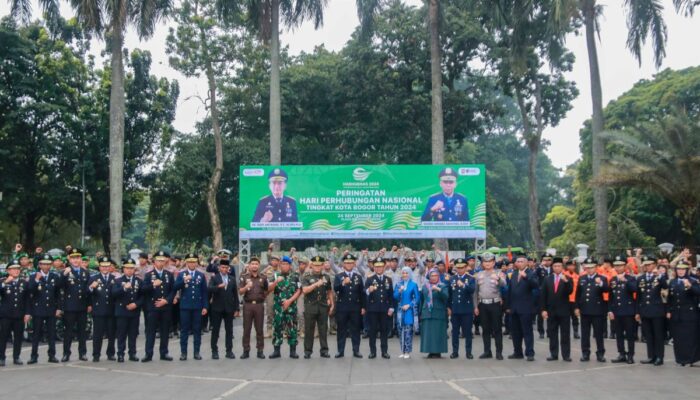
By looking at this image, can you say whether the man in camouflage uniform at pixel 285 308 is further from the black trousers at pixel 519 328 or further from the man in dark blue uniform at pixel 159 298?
the black trousers at pixel 519 328

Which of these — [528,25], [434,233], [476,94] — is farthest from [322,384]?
[476,94]

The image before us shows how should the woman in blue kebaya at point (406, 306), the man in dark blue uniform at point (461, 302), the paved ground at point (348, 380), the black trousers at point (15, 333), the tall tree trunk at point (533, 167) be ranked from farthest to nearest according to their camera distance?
the tall tree trunk at point (533, 167) → the man in dark blue uniform at point (461, 302) → the woman in blue kebaya at point (406, 306) → the black trousers at point (15, 333) → the paved ground at point (348, 380)

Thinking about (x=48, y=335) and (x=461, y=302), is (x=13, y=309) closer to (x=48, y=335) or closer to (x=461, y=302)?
(x=48, y=335)

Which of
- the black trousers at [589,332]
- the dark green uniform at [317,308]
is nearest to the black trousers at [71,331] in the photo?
the dark green uniform at [317,308]

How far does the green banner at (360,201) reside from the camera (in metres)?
26.8

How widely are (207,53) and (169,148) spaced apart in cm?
510

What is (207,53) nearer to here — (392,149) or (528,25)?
(392,149)

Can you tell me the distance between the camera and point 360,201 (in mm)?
27359

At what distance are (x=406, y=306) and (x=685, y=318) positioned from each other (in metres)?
4.81

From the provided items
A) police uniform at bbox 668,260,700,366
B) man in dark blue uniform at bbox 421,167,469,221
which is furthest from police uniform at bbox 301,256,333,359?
man in dark blue uniform at bbox 421,167,469,221

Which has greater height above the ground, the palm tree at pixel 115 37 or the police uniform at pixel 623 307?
the palm tree at pixel 115 37

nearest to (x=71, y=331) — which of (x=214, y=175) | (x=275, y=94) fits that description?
(x=275, y=94)

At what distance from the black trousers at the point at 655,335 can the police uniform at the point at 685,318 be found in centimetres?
20

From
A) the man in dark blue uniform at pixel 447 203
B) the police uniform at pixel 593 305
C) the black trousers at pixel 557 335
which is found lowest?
the black trousers at pixel 557 335
